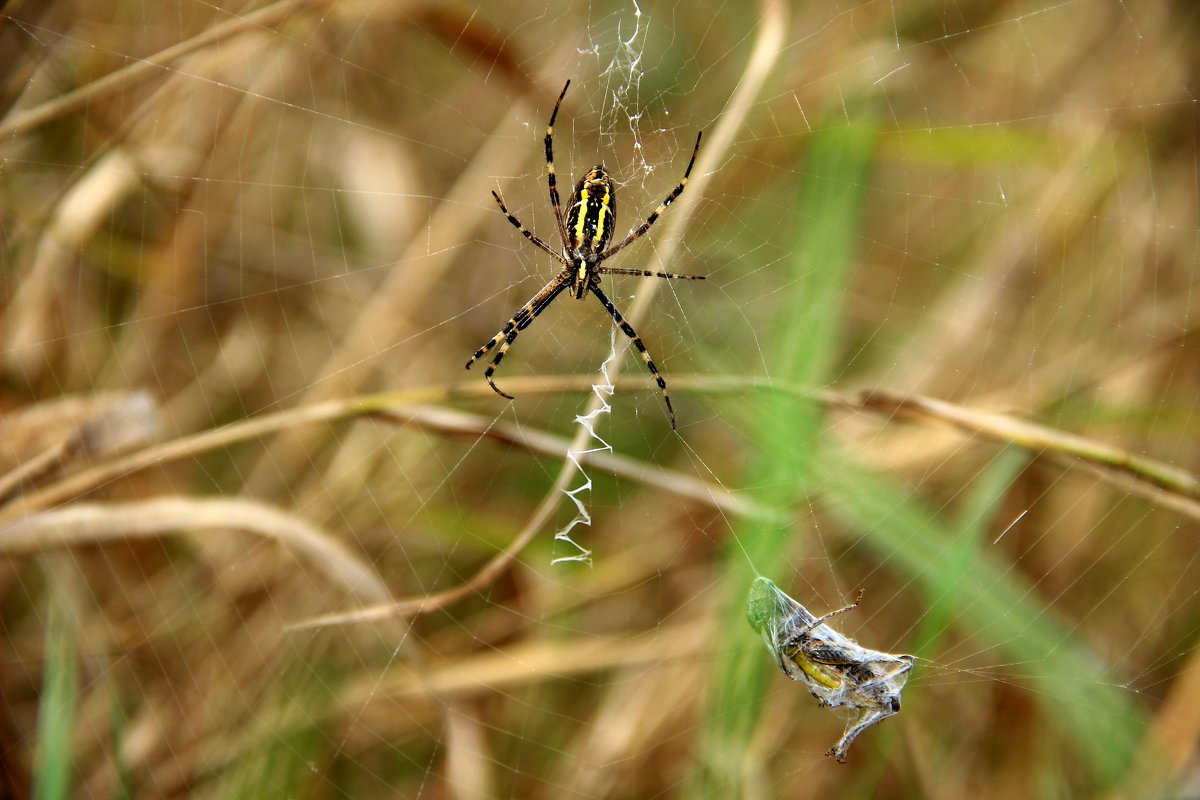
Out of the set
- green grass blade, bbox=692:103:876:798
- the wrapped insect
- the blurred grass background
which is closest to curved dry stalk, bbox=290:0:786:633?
the blurred grass background

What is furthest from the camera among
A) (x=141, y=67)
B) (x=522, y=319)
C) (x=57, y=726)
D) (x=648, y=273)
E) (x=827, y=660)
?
(x=522, y=319)

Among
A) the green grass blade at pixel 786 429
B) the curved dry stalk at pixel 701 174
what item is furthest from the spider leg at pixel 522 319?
the green grass blade at pixel 786 429

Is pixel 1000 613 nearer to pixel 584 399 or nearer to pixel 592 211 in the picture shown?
pixel 584 399

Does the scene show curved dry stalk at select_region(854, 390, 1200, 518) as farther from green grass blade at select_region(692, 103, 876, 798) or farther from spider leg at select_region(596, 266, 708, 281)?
spider leg at select_region(596, 266, 708, 281)

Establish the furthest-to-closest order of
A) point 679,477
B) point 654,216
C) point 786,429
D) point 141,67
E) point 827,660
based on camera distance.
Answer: point 654,216 → point 679,477 → point 141,67 → point 786,429 → point 827,660

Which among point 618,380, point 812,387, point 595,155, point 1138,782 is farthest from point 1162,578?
point 595,155

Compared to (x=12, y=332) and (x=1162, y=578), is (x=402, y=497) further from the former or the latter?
(x=1162, y=578)

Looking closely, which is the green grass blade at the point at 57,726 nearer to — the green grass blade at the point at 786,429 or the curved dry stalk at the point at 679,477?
the curved dry stalk at the point at 679,477

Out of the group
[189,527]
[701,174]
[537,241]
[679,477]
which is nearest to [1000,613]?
[679,477]
